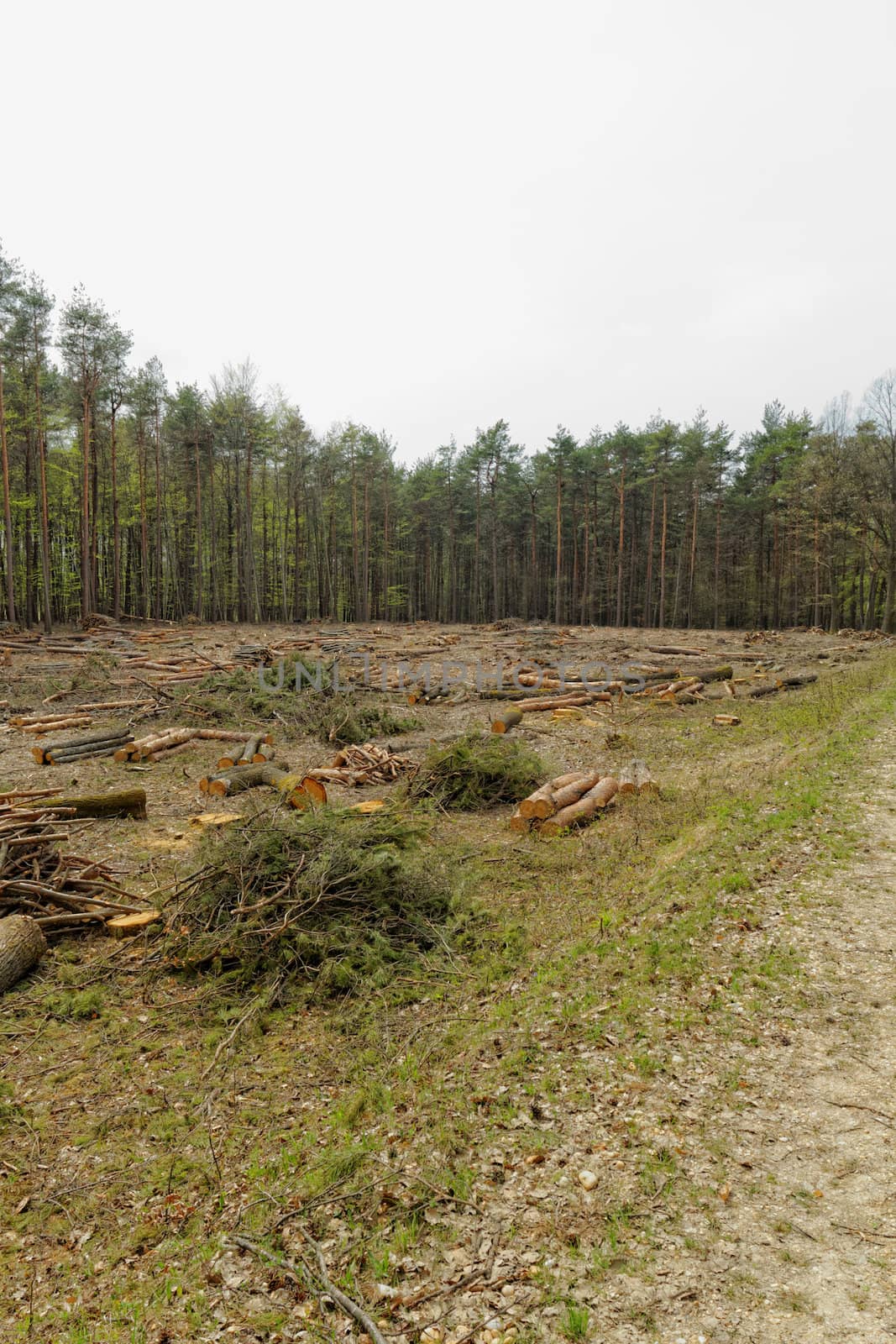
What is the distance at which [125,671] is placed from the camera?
71.5ft

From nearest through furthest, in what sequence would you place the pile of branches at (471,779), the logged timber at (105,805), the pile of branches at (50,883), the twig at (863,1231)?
the twig at (863,1231) → the pile of branches at (50,883) → the logged timber at (105,805) → the pile of branches at (471,779)

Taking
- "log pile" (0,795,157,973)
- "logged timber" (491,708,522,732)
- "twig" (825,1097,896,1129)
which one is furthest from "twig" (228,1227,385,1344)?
"logged timber" (491,708,522,732)

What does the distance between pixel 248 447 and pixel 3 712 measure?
28.1m

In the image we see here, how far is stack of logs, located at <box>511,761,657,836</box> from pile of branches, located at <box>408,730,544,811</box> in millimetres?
564

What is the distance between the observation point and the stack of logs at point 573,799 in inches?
352

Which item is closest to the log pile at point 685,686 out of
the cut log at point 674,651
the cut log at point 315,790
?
the cut log at point 674,651

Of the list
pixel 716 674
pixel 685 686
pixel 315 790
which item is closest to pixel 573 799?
pixel 315 790

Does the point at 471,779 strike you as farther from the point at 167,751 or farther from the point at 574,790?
the point at 167,751

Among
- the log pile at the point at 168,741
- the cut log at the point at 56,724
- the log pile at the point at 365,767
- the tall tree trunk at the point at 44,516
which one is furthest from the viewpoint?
the tall tree trunk at the point at 44,516

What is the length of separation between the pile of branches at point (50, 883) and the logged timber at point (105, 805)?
33.3 inches

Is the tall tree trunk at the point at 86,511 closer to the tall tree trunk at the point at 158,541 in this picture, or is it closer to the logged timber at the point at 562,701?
the tall tree trunk at the point at 158,541

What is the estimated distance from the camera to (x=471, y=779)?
1041 cm

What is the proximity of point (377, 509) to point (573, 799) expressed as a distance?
47347 mm

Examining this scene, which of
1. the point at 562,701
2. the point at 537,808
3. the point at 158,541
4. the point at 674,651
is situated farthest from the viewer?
the point at 158,541
